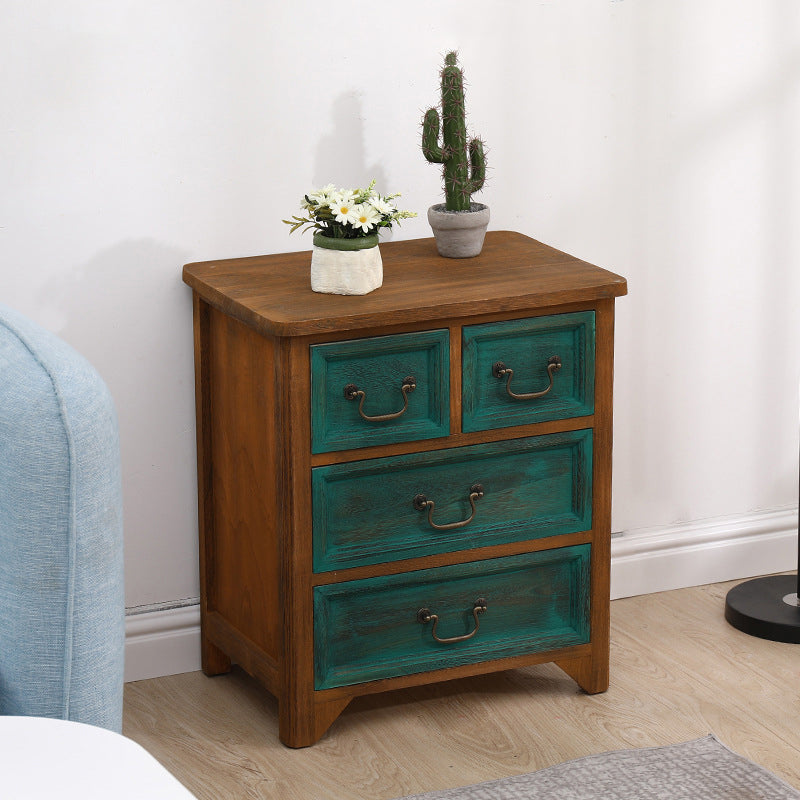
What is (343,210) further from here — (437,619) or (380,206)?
(437,619)

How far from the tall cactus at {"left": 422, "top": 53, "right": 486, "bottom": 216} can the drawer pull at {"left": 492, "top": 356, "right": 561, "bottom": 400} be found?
0.32 metres

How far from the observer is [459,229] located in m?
2.23

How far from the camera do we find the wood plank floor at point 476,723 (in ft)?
6.81

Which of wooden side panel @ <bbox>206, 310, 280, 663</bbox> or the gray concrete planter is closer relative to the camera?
wooden side panel @ <bbox>206, 310, 280, 663</bbox>

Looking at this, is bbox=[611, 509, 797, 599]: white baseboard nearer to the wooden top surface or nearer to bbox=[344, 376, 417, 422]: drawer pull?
the wooden top surface

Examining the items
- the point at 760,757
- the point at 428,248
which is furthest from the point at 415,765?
the point at 428,248

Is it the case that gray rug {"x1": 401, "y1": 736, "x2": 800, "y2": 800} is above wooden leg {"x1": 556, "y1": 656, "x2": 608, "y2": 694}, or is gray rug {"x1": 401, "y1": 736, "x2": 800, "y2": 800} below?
below

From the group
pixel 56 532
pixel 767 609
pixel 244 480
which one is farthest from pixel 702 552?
pixel 56 532

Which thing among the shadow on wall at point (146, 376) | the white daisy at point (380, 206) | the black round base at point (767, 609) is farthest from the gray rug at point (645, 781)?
the white daisy at point (380, 206)

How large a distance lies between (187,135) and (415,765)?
1.16m

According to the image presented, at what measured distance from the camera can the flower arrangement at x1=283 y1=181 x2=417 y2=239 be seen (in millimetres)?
2023

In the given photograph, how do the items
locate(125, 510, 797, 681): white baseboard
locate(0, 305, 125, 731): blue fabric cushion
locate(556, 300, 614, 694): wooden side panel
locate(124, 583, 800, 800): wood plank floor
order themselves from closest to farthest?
locate(0, 305, 125, 731): blue fabric cushion
locate(124, 583, 800, 800): wood plank floor
locate(556, 300, 614, 694): wooden side panel
locate(125, 510, 797, 681): white baseboard

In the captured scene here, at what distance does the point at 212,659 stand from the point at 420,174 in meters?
1.01

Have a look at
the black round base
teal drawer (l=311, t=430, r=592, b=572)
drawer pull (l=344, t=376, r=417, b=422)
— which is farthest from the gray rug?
drawer pull (l=344, t=376, r=417, b=422)
